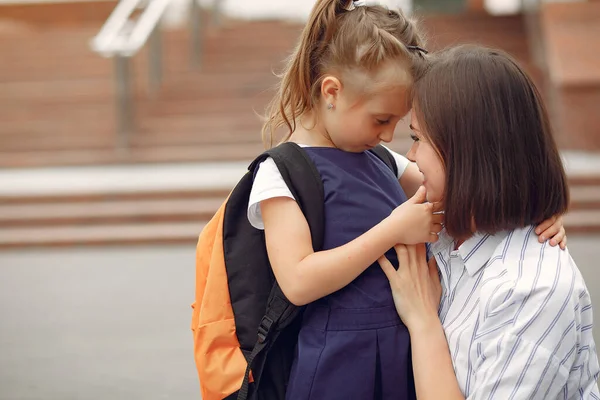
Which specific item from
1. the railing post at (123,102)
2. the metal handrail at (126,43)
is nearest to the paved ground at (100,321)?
the railing post at (123,102)

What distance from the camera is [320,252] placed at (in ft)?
5.92

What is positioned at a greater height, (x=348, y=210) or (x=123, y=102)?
(x=348, y=210)

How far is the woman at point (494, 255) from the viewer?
64.9 inches

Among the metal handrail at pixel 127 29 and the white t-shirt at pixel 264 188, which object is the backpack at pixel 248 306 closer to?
the white t-shirt at pixel 264 188

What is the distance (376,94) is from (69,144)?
8.54 m

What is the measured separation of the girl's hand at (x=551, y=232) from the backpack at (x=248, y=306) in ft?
1.64

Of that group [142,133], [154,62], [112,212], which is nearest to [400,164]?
[112,212]

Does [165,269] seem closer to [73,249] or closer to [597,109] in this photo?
[73,249]

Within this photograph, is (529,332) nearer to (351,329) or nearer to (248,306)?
(351,329)

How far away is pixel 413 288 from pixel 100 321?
3556 millimetres

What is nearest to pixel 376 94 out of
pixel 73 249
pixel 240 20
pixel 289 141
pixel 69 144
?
pixel 289 141

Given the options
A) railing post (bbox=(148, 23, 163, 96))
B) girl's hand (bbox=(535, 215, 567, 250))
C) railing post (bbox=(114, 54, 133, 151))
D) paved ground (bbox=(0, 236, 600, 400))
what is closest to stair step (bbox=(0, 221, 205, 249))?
paved ground (bbox=(0, 236, 600, 400))

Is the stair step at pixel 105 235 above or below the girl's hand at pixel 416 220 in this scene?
below

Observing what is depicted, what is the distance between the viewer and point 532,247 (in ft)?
5.81
